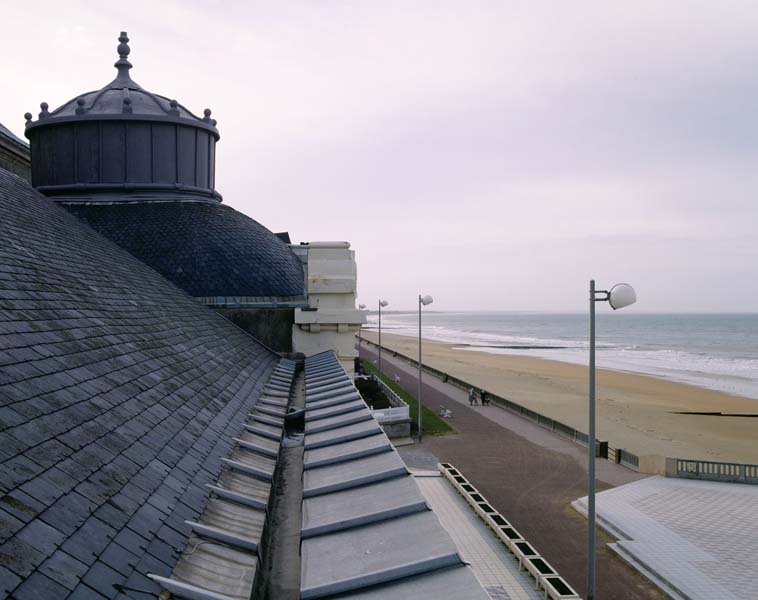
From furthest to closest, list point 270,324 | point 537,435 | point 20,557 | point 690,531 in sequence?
point 537,435 < point 270,324 < point 690,531 < point 20,557

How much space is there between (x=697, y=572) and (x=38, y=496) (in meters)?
16.0

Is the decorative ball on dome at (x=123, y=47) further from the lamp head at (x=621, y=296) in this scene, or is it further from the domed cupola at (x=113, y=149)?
the lamp head at (x=621, y=296)

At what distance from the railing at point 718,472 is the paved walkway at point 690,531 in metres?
0.34

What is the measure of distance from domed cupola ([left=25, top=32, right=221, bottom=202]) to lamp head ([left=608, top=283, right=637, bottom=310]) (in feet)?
51.8

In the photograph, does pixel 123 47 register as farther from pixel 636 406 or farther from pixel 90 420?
pixel 636 406

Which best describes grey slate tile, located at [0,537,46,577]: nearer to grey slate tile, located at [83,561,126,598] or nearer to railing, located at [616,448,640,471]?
grey slate tile, located at [83,561,126,598]

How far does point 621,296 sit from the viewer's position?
11.8m

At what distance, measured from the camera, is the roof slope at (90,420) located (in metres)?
3.64

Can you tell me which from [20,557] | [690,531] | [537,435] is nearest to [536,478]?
[690,531]

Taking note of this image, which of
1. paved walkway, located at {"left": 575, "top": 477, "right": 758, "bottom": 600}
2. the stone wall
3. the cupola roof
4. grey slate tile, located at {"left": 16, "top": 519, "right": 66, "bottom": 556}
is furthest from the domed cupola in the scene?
grey slate tile, located at {"left": 16, "top": 519, "right": 66, "bottom": 556}

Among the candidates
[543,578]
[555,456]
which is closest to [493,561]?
[543,578]

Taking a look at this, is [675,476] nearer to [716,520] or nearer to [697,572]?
[716,520]

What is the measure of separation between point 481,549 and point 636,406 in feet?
114

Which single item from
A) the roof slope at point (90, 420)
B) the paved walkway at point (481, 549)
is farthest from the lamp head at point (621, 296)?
the roof slope at point (90, 420)
